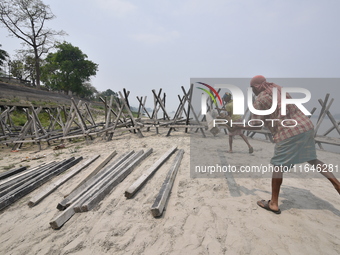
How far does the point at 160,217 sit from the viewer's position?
2.41 metres

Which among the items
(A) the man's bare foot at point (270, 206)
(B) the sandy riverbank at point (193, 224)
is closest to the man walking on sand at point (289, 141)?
(A) the man's bare foot at point (270, 206)

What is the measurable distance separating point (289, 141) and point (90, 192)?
337 centimetres

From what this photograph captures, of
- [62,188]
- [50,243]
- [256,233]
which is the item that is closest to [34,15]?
[62,188]

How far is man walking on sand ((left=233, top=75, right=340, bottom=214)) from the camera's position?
2275 millimetres

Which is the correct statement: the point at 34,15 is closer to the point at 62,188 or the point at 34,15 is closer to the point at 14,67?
the point at 14,67

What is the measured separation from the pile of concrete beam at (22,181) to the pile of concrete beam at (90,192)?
1.24 m

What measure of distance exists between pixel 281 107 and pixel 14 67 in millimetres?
40588

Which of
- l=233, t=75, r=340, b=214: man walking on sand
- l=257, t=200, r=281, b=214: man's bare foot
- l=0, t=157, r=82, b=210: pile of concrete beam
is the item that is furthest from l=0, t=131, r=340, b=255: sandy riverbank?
l=233, t=75, r=340, b=214: man walking on sand

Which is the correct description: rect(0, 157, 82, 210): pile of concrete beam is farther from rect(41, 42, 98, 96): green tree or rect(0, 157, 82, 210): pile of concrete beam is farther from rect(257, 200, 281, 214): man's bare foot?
rect(41, 42, 98, 96): green tree

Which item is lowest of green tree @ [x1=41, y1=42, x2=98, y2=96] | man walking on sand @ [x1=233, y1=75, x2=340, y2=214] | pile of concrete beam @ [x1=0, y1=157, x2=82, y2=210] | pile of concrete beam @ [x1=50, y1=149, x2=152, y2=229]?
pile of concrete beam @ [x1=0, y1=157, x2=82, y2=210]

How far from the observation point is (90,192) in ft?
10.2

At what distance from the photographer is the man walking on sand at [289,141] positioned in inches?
89.6

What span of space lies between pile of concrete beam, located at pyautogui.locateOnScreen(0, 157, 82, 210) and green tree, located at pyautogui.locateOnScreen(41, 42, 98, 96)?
27.6 m

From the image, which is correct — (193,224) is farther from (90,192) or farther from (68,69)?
(68,69)
